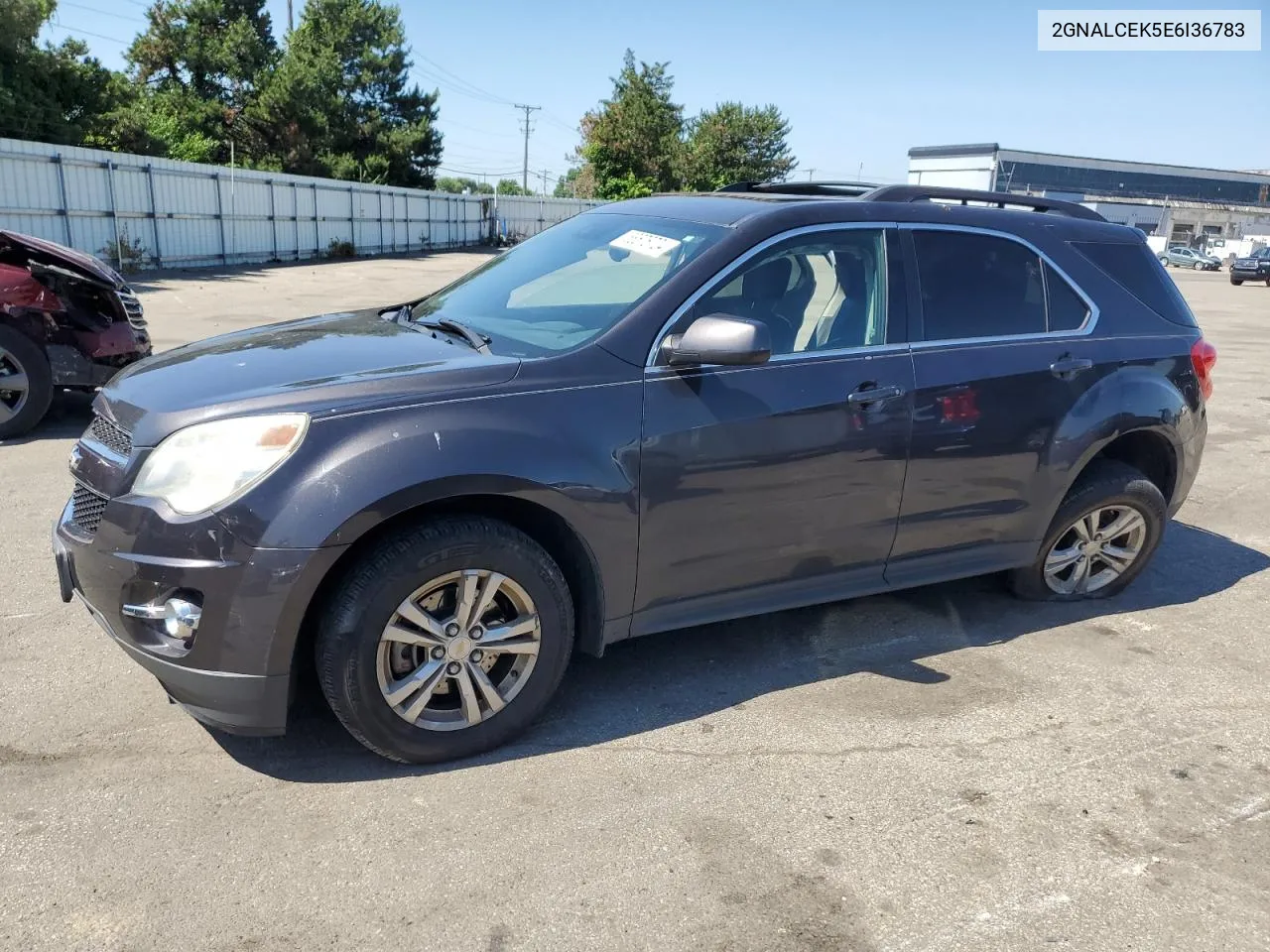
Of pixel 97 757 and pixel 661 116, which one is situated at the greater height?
pixel 661 116

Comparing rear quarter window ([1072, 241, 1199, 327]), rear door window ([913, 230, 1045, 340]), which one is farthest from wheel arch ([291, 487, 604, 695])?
rear quarter window ([1072, 241, 1199, 327])

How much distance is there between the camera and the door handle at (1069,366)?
4148 mm

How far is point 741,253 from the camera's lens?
3529mm

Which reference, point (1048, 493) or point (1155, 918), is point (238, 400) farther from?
point (1048, 493)

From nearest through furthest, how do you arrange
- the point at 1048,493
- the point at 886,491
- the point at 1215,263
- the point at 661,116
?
the point at 886,491 → the point at 1048,493 → the point at 661,116 → the point at 1215,263

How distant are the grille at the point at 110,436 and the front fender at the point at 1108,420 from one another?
3540 mm

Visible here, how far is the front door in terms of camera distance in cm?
330

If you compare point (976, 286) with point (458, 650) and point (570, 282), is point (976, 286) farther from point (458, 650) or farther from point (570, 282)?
point (458, 650)

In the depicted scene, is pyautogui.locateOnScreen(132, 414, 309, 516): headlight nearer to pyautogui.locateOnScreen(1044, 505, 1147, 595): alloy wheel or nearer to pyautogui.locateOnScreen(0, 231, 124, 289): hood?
pyautogui.locateOnScreen(1044, 505, 1147, 595): alloy wheel

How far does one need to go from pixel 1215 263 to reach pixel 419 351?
72.8 m

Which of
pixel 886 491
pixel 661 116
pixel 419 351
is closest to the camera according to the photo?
pixel 419 351

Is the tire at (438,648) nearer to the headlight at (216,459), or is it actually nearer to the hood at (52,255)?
the headlight at (216,459)

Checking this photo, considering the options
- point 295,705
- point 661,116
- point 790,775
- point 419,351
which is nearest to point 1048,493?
point 790,775

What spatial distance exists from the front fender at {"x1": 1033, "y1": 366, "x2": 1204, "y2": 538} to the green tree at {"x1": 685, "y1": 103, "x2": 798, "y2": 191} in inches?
2141
